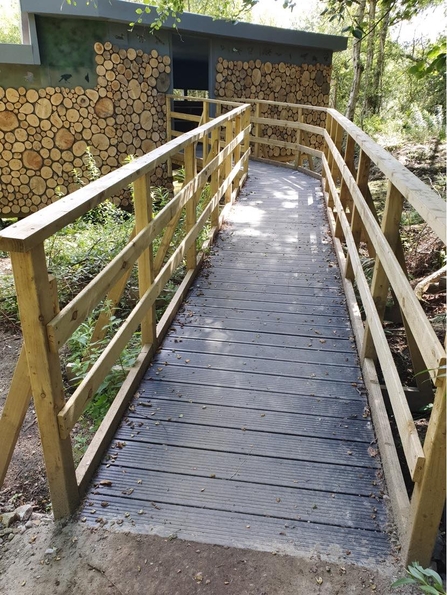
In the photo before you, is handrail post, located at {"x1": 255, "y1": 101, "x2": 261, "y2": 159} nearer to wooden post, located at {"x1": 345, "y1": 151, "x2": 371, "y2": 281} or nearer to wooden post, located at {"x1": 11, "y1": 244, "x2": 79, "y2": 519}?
wooden post, located at {"x1": 345, "y1": 151, "x2": 371, "y2": 281}

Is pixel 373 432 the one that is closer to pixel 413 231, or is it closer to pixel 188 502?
pixel 188 502

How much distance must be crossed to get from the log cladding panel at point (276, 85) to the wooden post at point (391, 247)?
30.2 ft

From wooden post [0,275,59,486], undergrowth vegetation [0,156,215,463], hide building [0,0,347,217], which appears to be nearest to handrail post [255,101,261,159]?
hide building [0,0,347,217]

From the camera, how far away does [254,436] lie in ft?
8.48

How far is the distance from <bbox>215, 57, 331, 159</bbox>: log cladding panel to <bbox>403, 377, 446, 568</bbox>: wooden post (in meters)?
10.5

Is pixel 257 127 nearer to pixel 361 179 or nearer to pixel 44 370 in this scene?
pixel 361 179

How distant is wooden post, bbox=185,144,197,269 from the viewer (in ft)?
12.8

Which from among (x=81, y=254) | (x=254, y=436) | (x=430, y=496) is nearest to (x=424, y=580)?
(x=430, y=496)

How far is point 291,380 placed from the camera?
3.06 meters

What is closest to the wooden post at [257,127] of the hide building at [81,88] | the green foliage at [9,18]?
the hide building at [81,88]

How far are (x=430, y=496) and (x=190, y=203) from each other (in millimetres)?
2953

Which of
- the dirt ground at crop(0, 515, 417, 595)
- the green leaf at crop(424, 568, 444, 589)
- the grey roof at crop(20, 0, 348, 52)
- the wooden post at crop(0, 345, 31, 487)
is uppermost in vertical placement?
the grey roof at crop(20, 0, 348, 52)

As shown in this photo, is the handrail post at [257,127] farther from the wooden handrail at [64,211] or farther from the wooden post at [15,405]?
the wooden post at [15,405]

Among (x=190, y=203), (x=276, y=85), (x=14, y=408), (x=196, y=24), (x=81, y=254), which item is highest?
(x=196, y=24)
